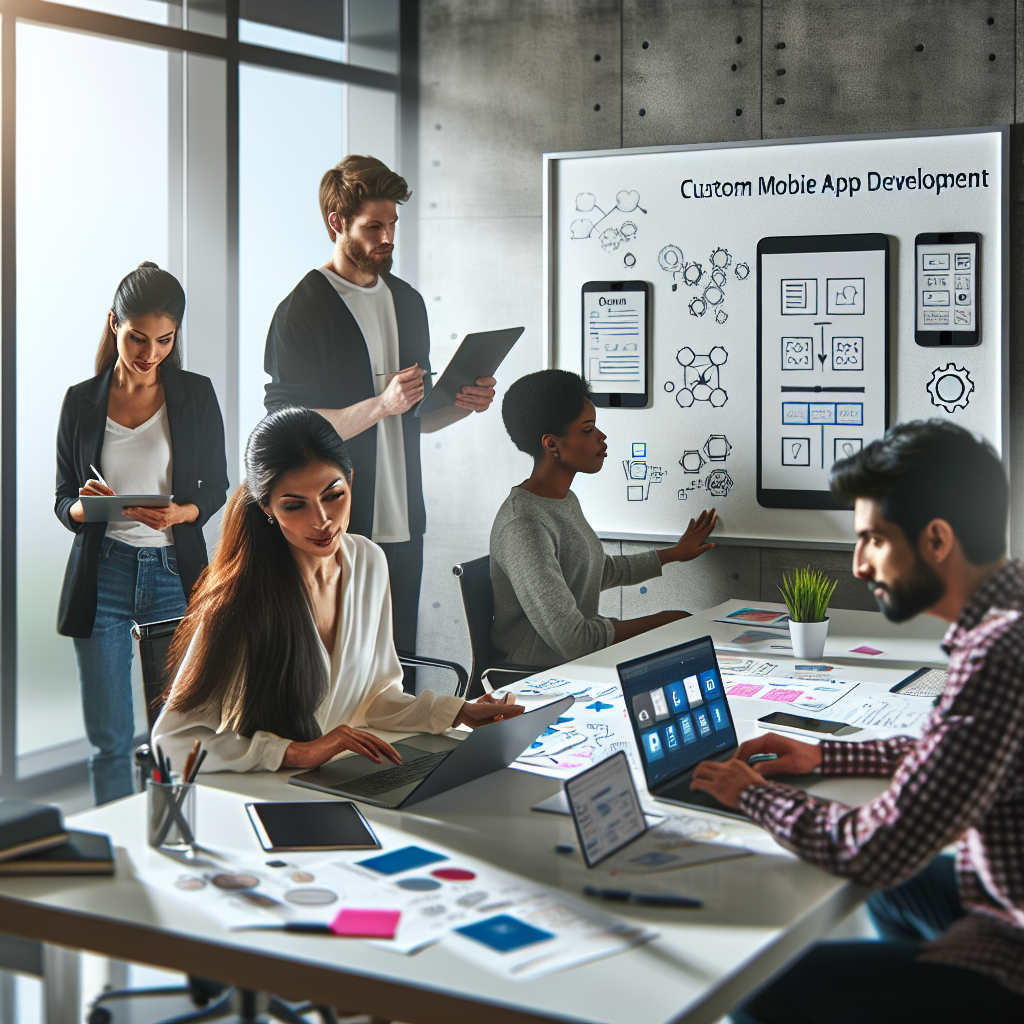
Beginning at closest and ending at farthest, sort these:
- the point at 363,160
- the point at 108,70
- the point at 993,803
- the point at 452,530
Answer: the point at 993,803 < the point at 363,160 < the point at 108,70 < the point at 452,530

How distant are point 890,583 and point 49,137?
3.44m

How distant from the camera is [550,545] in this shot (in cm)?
352

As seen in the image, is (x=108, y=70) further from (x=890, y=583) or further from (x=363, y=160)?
(x=890, y=583)

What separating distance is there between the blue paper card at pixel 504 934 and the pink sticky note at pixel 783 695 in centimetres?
132

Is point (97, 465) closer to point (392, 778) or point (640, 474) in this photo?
point (392, 778)

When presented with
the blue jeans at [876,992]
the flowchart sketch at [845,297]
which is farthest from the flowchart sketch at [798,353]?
the blue jeans at [876,992]

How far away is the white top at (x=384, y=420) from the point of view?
3.97 m

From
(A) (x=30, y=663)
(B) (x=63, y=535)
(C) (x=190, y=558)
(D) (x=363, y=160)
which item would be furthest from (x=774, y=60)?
(A) (x=30, y=663)

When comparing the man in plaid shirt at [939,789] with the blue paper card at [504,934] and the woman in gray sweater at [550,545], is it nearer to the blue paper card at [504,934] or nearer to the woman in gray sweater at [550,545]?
the blue paper card at [504,934]

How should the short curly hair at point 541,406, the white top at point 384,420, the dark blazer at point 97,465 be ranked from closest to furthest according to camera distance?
the dark blazer at point 97,465 < the short curly hair at point 541,406 < the white top at point 384,420

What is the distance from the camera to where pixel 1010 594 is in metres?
1.61

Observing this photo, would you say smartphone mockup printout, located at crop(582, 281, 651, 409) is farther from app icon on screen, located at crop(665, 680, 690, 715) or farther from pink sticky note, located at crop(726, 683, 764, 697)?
app icon on screen, located at crop(665, 680, 690, 715)

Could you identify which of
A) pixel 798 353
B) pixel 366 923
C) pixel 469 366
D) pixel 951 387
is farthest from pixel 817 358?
pixel 366 923

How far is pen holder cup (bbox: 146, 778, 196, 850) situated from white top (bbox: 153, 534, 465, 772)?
0.41 meters
